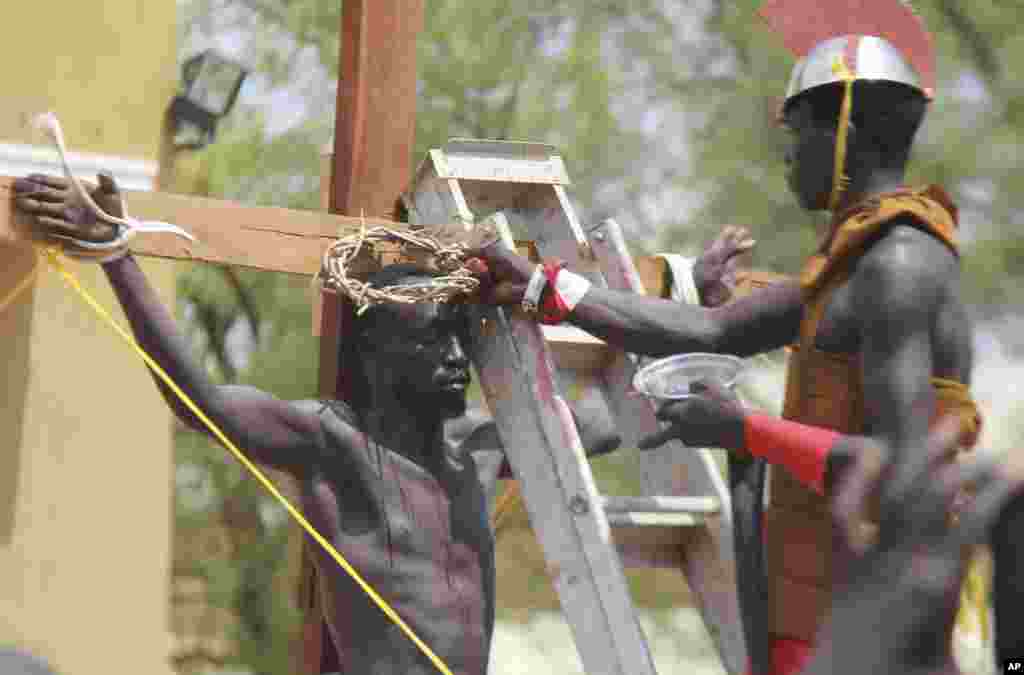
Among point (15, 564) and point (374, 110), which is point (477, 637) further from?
point (15, 564)

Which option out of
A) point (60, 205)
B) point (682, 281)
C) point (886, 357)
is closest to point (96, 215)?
point (60, 205)

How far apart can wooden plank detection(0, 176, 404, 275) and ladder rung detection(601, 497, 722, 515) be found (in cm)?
97

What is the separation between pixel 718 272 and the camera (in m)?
4.42

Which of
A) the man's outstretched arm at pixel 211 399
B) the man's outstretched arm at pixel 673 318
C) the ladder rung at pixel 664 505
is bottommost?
the ladder rung at pixel 664 505

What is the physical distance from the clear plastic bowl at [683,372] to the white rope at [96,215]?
3.94 feet

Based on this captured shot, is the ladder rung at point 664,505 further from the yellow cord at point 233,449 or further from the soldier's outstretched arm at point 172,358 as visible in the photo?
the soldier's outstretched arm at point 172,358

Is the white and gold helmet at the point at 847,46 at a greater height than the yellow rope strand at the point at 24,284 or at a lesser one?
greater

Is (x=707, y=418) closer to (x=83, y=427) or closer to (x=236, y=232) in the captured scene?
(x=236, y=232)

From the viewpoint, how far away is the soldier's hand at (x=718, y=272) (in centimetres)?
441

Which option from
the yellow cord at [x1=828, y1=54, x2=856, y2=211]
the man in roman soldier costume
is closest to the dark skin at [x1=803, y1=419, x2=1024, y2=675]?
the man in roman soldier costume

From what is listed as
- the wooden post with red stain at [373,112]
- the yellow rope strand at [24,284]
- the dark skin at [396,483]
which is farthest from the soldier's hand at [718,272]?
the yellow rope strand at [24,284]

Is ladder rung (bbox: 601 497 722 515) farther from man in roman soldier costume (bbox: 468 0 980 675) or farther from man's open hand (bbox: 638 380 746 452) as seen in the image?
man's open hand (bbox: 638 380 746 452)

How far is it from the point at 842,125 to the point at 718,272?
1002 millimetres

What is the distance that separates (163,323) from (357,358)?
0.75 meters
